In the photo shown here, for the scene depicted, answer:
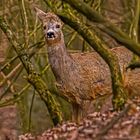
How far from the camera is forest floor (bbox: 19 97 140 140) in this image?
19.7 ft

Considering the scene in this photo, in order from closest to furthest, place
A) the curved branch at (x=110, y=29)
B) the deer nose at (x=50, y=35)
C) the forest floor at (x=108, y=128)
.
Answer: the forest floor at (x=108, y=128) → the curved branch at (x=110, y=29) → the deer nose at (x=50, y=35)

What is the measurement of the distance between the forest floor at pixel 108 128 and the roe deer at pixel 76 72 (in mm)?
1926

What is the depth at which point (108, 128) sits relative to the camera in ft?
19.3

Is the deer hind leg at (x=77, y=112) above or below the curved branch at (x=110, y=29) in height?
below

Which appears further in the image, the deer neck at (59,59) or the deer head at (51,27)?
the deer neck at (59,59)

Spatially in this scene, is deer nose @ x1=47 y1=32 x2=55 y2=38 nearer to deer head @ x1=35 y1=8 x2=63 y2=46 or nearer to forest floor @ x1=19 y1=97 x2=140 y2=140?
deer head @ x1=35 y1=8 x2=63 y2=46

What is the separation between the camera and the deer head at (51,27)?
31.9ft

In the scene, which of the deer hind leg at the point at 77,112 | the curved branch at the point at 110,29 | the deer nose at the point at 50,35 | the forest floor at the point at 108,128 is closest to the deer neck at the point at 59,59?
the deer nose at the point at 50,35

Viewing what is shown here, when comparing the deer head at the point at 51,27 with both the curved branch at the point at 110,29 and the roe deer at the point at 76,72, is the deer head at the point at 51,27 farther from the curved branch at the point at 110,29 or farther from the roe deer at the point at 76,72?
the curved branch at the point at 110,29

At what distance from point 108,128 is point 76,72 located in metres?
4.60

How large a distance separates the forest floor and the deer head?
1.90m

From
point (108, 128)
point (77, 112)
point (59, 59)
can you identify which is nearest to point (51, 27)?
point (59, 59)

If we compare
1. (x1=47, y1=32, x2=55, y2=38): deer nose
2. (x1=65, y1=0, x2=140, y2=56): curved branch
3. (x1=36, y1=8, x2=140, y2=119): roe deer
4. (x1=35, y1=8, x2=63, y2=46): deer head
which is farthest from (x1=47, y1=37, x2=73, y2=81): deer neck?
(x1=65, y1=0, x2=140, y2=56): curved branch

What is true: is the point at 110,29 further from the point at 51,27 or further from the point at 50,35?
the point at 51,27
